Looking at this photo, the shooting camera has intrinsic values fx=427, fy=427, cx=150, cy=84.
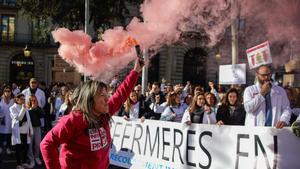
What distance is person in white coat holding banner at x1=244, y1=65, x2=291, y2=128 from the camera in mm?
5434

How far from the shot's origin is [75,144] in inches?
127

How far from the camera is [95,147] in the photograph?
3.27m

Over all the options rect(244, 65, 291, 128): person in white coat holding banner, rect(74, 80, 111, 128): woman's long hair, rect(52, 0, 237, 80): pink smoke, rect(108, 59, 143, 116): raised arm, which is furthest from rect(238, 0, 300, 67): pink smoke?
rect(74, 80, 111, 128): woman's long hair

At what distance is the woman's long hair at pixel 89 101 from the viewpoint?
10.4 feet

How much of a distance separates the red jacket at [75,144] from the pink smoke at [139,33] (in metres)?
2.47

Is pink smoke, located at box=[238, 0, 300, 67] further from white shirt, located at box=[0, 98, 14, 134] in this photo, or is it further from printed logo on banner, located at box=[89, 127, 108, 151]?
white shirt, located at box=[0, 98, 14, 134]

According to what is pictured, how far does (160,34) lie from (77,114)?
161 inches

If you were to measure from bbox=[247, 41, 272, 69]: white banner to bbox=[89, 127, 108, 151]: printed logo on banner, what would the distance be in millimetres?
3545

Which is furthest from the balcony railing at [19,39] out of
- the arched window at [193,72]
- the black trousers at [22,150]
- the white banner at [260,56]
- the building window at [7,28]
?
the white banner at [260,56]

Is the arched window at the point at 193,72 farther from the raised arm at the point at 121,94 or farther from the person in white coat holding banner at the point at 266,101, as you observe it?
the raised arm at the point at 121,94

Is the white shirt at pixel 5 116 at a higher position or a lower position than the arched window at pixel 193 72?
lower

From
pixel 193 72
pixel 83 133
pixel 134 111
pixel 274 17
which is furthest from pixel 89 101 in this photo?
pixel 193 72

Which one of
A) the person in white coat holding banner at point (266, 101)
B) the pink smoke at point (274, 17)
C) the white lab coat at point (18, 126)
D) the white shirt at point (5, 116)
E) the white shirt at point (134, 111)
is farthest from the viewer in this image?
the white shirt at point (5, 116)

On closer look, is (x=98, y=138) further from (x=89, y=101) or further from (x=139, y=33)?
(x=139, y=33)
